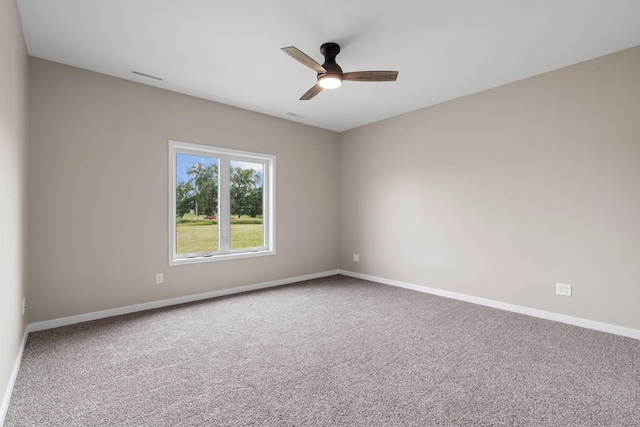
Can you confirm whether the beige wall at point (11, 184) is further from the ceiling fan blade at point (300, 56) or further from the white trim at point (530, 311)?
the white trim at point (530, 311)

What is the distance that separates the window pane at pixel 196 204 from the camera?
412 centimetres

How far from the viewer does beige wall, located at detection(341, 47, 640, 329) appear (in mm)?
2955

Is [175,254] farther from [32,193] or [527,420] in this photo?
[527,420]

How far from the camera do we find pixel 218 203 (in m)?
4.46

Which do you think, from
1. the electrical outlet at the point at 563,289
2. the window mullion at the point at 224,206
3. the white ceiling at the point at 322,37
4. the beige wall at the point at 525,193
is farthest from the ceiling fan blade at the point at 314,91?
the electrical outlet at the point at 563,289

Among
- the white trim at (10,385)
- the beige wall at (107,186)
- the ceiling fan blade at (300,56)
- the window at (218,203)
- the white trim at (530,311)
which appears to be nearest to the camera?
the white trim at (10,385)

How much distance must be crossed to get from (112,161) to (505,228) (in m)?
4.62

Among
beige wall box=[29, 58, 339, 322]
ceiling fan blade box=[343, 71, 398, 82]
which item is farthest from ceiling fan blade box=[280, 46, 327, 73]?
beige wall box=[29, 58, 339, 322]

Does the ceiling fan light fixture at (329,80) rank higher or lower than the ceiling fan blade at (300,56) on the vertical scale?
lower

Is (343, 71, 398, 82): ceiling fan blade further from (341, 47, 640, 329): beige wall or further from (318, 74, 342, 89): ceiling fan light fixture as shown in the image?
(341, 47, 640, 329): beige wall

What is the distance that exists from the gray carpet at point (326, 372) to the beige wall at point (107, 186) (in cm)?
44

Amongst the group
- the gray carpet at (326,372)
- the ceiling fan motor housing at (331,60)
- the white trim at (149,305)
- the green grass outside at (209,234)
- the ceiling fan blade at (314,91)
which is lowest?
the gray carpet at (326,372)

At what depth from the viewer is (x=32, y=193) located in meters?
3.00

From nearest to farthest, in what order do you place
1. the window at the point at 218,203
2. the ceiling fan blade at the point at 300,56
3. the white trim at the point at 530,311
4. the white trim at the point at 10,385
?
the white trim at the point at 10,385, the ceiling fan blade at the point at 300,56, the white trim at the point at 530,311, the window at the point at 218,203
